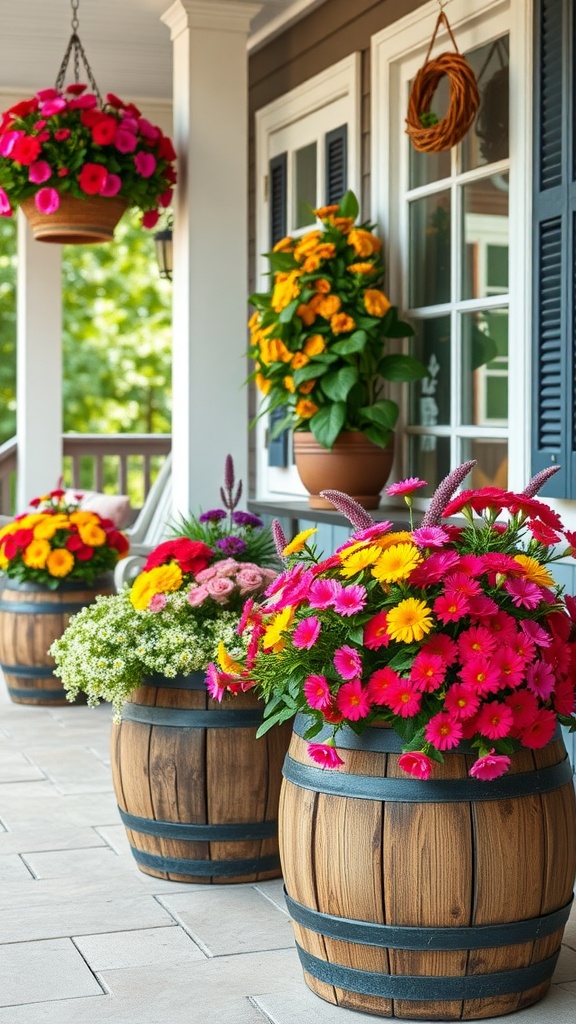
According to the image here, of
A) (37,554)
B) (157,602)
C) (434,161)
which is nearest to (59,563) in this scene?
(37,554)

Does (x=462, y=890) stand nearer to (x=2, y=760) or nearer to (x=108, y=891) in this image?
(x=108, y=891)

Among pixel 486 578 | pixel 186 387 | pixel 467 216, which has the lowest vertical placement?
pixel 486 578

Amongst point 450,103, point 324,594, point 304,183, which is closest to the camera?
point 324,594

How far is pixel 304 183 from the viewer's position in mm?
5535

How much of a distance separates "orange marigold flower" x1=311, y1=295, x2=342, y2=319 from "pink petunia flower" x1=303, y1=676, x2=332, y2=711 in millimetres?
2372

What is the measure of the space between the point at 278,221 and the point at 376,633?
154 inches

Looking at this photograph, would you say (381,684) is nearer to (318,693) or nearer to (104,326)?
(318,693)

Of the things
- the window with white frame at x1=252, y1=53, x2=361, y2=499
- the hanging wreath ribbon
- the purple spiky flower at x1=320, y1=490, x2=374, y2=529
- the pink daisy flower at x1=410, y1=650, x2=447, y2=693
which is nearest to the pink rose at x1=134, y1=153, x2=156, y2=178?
the window with white frame at x1=252, y1=53, x2=361, y2=499

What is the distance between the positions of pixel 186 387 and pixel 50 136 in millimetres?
1123

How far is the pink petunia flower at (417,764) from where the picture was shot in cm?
208

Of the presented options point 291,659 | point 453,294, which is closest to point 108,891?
point 291,659

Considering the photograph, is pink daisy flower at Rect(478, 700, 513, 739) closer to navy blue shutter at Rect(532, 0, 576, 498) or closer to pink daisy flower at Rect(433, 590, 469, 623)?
pink daisy flower at Rect(433, 590, 469, 623)

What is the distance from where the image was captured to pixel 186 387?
5.28 metres

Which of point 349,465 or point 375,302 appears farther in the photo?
point 349,465
